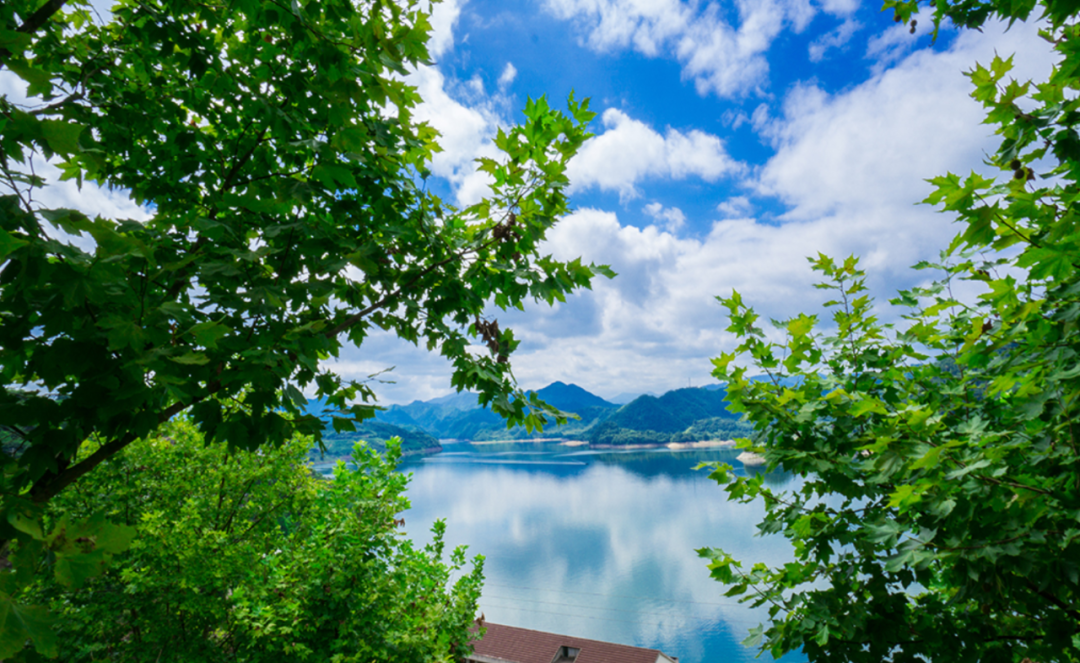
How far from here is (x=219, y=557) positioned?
6.82m

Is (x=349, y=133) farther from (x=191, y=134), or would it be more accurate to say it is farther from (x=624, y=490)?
(x=624, y=490)

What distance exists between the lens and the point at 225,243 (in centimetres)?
237

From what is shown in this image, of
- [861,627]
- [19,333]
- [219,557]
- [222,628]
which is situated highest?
[19,333]

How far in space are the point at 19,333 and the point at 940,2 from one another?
4170 mm

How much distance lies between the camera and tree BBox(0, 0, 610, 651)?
4.24ft

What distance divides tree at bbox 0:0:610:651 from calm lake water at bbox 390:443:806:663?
27.1ft

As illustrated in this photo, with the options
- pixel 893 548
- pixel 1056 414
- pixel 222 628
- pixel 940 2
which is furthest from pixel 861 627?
pixel 222 628

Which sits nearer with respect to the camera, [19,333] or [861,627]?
[19,333]

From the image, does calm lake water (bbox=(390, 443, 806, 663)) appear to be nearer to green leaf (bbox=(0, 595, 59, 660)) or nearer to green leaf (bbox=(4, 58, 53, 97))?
green leaf (bbox=(0, 595, 59, 660))

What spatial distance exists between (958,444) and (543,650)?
26.2 metres

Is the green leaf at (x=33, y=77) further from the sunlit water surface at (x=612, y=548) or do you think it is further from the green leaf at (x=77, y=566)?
the sunlit water surface at (x=612, y=548)

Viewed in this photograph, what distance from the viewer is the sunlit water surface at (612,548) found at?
97.1 feet

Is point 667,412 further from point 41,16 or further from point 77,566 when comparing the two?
point 77,566

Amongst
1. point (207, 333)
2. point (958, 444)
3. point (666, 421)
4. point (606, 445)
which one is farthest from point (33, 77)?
point (666, 421)
